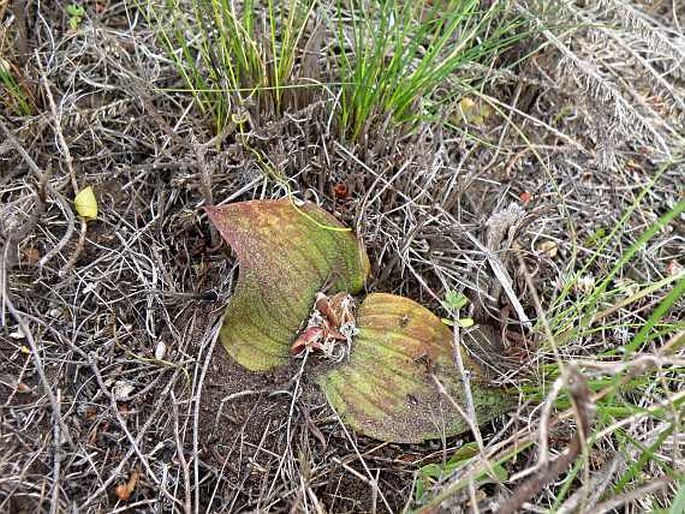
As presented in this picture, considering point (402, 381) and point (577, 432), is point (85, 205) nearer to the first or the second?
point (402, 381)

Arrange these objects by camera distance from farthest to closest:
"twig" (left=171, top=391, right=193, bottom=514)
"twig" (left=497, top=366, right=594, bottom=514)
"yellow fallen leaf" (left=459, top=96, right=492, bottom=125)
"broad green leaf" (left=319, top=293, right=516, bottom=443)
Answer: "yellow fallen leaf" (left=459, top=96, right=492, bottom=125) → "broad green leaf" (left=319, top=293, right=516, bottom=443) → "twig" (left=171, top=391, right=193, bottom=514) → "twig" (left=497, top=366, right=594, bottom=514)

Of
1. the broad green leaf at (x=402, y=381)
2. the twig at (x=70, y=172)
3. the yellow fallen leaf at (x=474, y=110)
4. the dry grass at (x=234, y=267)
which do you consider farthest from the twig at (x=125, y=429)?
the yellow fallen leaf at (x=474, y=110)

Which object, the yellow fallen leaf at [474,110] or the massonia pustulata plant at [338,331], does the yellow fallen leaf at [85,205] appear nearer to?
the massonia pustulata plant at [338,331]

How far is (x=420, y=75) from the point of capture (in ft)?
3.56

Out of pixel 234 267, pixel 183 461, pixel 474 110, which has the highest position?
pixel 474 110

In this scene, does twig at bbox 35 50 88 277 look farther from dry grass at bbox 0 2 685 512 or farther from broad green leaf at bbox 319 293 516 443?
broad green leaf at bbox 319 293 516 443

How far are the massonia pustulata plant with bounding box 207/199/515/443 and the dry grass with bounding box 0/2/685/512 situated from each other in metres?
0.04

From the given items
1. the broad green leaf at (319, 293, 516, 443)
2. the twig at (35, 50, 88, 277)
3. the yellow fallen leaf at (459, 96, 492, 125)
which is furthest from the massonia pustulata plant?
the yellow fallen leaf at (459, 96, 492, 125)

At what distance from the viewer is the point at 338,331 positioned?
1052 mm

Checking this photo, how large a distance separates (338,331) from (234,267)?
0.65 ft

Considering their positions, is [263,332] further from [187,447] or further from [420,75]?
[420,75]

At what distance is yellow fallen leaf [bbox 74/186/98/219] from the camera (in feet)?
3.56

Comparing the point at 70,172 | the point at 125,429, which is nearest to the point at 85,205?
the point at 70,172

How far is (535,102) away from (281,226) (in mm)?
633
